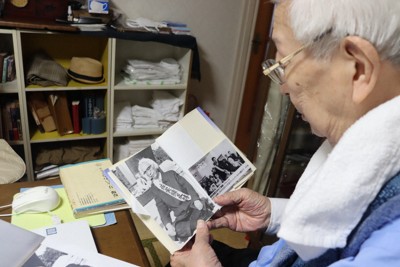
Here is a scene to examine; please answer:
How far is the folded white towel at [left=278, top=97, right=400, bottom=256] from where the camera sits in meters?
0.51

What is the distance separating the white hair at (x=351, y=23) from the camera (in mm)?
500

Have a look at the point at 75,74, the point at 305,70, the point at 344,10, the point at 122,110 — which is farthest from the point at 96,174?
the point at 122,110

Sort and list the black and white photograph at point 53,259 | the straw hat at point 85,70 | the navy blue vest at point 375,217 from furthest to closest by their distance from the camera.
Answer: the straw hat at point 85,70, the black and white photograph at point 53,259, the navy blue vest at point 375,217

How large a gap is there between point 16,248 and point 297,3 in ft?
2.21

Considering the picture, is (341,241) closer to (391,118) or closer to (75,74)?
(391,118)

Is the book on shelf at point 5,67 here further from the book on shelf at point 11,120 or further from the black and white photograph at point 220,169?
the black and white photograph at point 220,169

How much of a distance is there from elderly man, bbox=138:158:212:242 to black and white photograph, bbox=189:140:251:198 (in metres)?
0.04

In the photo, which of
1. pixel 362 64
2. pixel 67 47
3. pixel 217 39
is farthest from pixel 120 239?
pixel 217 39

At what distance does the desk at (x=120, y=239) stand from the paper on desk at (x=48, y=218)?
0.02 m

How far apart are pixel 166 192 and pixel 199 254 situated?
19cm

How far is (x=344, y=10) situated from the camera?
1.69 feet

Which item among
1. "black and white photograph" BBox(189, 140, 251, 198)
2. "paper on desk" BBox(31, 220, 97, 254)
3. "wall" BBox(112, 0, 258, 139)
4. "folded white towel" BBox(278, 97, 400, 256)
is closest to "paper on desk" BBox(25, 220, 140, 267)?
"paper on desk" BBox(31, 220, 97, 254)

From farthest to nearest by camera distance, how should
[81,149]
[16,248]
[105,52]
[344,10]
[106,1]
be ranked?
[81,149] → [105,52] → [106,1] → [16,248] → [344,10]

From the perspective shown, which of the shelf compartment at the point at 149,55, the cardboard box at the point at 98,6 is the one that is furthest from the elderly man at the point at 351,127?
the shelf compartment at the point at 149,55
